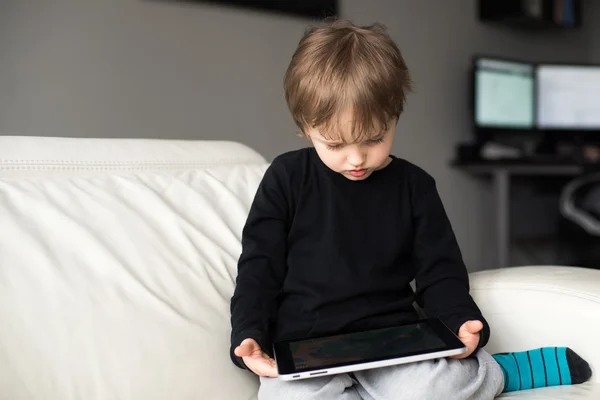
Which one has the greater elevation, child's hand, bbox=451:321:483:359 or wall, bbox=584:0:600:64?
wall, bbox=584:0:600:64

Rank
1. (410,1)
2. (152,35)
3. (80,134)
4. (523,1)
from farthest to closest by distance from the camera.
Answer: (523,1) → (410,1) → (152,35) → (80,134)

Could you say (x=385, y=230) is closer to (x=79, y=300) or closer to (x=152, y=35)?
(x=79, y=300)

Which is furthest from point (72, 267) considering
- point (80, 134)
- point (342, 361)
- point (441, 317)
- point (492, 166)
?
point (492, 166)

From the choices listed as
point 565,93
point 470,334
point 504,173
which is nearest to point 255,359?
point 470,334

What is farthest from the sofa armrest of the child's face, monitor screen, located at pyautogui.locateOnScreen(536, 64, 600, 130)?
monitor screen, located at pyautogui.locateOnScreen(536, 64, 600, 130)

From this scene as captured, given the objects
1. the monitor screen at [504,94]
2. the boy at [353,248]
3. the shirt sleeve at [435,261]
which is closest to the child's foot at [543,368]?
the boy at [353,248]

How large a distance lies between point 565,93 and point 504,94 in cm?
38

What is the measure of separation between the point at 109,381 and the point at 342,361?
320 millimetres

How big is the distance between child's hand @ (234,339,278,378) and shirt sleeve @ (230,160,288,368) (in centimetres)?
2

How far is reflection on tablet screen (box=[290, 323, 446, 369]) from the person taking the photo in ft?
2.93

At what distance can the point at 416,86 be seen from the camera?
3.19 m

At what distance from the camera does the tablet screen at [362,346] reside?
2.92ft

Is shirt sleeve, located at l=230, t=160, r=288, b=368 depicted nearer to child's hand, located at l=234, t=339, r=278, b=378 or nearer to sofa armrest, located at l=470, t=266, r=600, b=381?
child's hand, located at l=234, t=339, r=278, b=378

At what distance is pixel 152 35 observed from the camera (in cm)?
222
